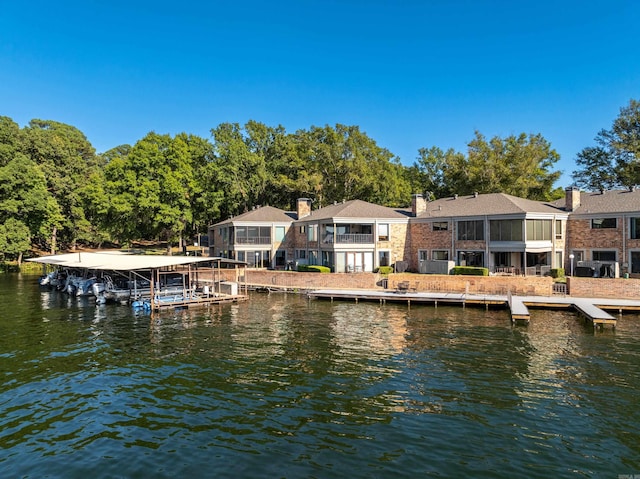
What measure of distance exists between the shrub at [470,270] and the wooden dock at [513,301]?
3.03 metres

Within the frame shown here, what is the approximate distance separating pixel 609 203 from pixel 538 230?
20.9 feet

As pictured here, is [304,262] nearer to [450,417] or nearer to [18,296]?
[18,296]

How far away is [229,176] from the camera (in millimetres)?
57906

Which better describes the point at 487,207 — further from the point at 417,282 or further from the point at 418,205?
the point at 417,282

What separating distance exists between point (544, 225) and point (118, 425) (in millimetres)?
33946

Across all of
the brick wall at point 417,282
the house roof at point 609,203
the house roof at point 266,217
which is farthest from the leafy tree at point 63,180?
the house roof at point 609,203

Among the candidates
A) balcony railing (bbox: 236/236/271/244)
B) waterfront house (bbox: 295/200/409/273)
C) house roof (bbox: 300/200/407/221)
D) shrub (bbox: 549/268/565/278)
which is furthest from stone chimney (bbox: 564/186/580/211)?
balcony railing (bbox: 236/236/271/244)

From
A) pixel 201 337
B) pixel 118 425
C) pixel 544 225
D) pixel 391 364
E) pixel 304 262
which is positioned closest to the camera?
pixel 118 425

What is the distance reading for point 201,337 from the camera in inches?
888

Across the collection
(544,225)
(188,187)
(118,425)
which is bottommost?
(118,425)

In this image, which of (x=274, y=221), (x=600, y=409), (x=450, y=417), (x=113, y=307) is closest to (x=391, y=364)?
(x=450, y=417)

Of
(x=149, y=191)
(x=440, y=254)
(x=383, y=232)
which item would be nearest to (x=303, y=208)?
(x=383, y=232)

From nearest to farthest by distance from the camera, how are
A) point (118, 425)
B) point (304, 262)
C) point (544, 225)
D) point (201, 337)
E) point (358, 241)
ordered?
point (118, 425), point (201, 337), point (544, 225), point (358, 241), point (304, 262)

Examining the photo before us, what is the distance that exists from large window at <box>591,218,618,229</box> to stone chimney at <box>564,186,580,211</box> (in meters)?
2.26
